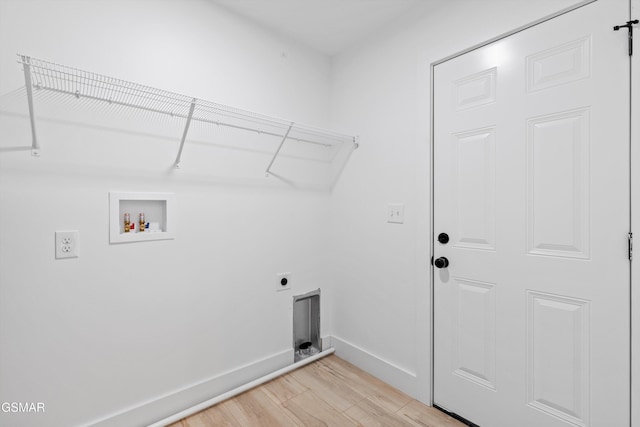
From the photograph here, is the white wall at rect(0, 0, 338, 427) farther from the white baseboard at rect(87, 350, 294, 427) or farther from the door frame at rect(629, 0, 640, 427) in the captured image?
the door frame at rect(629, 0, 640, 427)

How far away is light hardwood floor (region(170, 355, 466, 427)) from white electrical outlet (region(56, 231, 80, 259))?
1.01 m

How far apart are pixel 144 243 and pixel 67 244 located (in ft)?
0.99

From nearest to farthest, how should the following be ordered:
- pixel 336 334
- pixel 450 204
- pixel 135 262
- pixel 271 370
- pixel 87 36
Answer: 1. pixel 87 36
2. pixel 135 262
3. pixel 450 204
4. pixel 271 370
5. pixel 336 334

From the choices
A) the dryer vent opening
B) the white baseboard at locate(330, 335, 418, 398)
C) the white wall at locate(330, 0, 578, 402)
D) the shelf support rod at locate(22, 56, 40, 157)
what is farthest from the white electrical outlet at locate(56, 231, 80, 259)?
the white baseboard at locate(330, 335, 418, 398)

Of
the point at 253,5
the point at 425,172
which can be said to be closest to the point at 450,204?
the point at 425,172

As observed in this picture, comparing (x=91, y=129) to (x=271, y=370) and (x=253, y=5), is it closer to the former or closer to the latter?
(x=253, y=5)

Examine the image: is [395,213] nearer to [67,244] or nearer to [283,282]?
[283,282]

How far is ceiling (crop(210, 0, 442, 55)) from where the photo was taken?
1.75 metres

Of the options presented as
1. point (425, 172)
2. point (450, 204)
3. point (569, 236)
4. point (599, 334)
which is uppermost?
point (425, 172)

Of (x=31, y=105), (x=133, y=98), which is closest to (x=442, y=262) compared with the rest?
(x=133, y=98)

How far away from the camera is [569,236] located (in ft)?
4.15

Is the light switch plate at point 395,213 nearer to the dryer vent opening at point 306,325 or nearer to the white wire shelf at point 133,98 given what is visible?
the white wire shelf at point 133,98

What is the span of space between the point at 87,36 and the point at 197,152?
673mm

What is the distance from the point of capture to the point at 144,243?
1.55 meters
